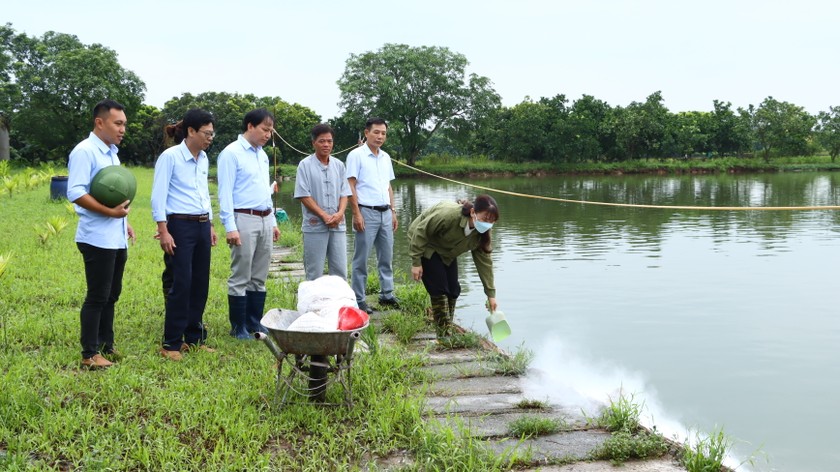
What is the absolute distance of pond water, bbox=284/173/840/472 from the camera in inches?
191

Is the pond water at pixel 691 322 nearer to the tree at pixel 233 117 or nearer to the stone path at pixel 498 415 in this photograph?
the stone path at pixel 498 415

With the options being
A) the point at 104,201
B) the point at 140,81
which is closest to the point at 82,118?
the point at 140,81

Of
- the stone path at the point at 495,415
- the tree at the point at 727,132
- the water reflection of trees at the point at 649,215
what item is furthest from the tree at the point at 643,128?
the stone path at the point at 495,415

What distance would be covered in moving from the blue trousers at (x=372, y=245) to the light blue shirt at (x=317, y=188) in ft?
1.92

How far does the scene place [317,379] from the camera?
12.6 feet

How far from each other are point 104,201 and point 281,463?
1.99 meters

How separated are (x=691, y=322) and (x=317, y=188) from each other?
14.0 feet

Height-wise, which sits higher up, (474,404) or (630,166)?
(630,166)

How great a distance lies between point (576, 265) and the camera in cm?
1078

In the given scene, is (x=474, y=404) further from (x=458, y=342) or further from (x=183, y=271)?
(x=183, y=271)

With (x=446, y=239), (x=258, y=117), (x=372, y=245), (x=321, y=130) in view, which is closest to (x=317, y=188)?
(x=321, y=130)

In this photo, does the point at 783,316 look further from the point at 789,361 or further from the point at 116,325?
the point at 116,325

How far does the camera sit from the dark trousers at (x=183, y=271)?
14.9ft

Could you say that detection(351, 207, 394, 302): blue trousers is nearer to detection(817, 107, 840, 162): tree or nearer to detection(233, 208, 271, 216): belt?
detection(233, 208, 271, 216): belt
